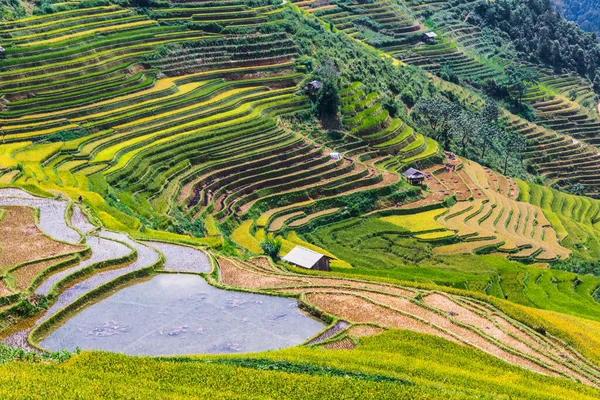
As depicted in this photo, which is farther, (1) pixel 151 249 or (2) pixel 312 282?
(1) pixel 151 249

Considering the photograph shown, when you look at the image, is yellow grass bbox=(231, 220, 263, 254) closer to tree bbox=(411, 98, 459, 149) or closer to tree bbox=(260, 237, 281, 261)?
tree bbox=(260, 237, 281, 261)

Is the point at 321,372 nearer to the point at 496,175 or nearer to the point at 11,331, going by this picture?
the point at 11,331

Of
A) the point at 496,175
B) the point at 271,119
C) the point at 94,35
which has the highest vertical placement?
the point at 94,35

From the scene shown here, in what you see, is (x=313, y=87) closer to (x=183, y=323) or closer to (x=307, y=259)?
(x=307, y=259)

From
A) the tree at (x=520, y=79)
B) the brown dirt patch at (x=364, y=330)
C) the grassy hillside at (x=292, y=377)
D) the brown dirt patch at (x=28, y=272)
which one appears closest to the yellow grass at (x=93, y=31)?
the brown dirt patch at (x=28, y=272)

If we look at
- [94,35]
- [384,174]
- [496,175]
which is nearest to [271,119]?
[384,174]

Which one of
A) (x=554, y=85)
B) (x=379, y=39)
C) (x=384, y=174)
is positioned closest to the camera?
(x=384, y=174)

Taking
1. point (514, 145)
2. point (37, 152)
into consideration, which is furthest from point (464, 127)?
point (37, 152)
